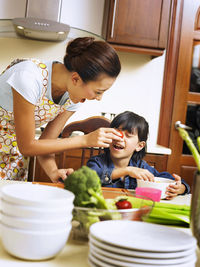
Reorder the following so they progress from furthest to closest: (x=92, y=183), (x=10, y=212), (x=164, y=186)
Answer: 1. (x=164, y=186)
2. (x=92, y=183)
3. (x=10, y=212)

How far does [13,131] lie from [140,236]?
1.29 metres

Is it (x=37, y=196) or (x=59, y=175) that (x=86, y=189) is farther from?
(x=59, y=175)

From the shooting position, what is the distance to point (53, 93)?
1691 millimetres

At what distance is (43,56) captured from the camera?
3107 mm

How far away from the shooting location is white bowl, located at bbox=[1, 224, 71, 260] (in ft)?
1.92

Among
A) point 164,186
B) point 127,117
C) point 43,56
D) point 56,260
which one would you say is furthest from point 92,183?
point 43,56

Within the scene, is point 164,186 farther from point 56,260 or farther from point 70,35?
point 70,35

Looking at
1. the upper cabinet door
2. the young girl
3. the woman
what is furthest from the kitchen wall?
the woman

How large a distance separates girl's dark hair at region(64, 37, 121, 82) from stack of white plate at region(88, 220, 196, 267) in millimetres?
998

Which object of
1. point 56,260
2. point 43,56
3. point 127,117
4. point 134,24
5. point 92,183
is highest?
point 134,24

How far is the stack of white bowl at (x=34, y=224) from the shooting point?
1.92 feet

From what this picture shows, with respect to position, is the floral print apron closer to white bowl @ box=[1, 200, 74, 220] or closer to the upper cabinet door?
white bowl @ box=[1, 200, 74, 220]

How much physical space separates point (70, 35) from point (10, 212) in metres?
2.43

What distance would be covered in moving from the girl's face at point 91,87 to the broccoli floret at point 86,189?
35.2 inches
